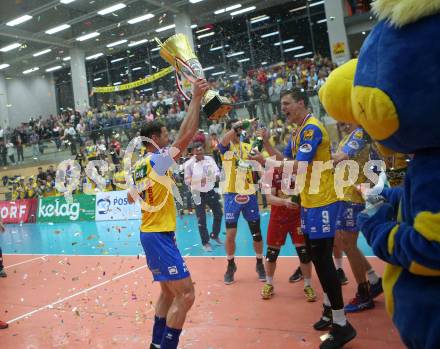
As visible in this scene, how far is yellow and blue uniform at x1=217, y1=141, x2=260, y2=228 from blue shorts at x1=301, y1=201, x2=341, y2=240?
215 centimetres

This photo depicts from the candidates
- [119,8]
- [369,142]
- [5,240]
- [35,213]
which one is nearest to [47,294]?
[369,142]

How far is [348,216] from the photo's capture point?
170 inches

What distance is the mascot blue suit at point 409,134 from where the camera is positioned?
1525 mm

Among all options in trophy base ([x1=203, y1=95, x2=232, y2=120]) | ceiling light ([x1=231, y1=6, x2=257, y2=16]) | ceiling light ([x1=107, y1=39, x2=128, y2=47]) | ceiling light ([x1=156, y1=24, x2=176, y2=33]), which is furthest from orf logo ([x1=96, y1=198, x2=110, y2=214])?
ceiling light ([x1=107, y1=39, x2=128, y2=47])

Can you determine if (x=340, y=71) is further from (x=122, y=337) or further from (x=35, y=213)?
(x=35, y=213)

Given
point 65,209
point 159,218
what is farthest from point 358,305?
point 65,209

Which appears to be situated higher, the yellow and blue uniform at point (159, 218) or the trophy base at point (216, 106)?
the trophy base at point (216, 106)

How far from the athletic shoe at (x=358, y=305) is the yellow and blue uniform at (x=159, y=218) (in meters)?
1.87

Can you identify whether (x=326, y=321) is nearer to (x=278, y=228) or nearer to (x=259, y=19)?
(x=278, y=228)

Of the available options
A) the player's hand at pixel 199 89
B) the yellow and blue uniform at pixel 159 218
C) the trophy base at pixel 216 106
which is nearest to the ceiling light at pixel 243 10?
the trophy base at pixel 216 106

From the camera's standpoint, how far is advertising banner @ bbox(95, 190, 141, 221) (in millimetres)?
13039

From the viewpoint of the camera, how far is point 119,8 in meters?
19.8

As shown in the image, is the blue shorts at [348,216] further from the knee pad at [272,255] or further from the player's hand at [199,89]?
the player's hand at [199,89]

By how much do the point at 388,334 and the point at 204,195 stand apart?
5223mm
